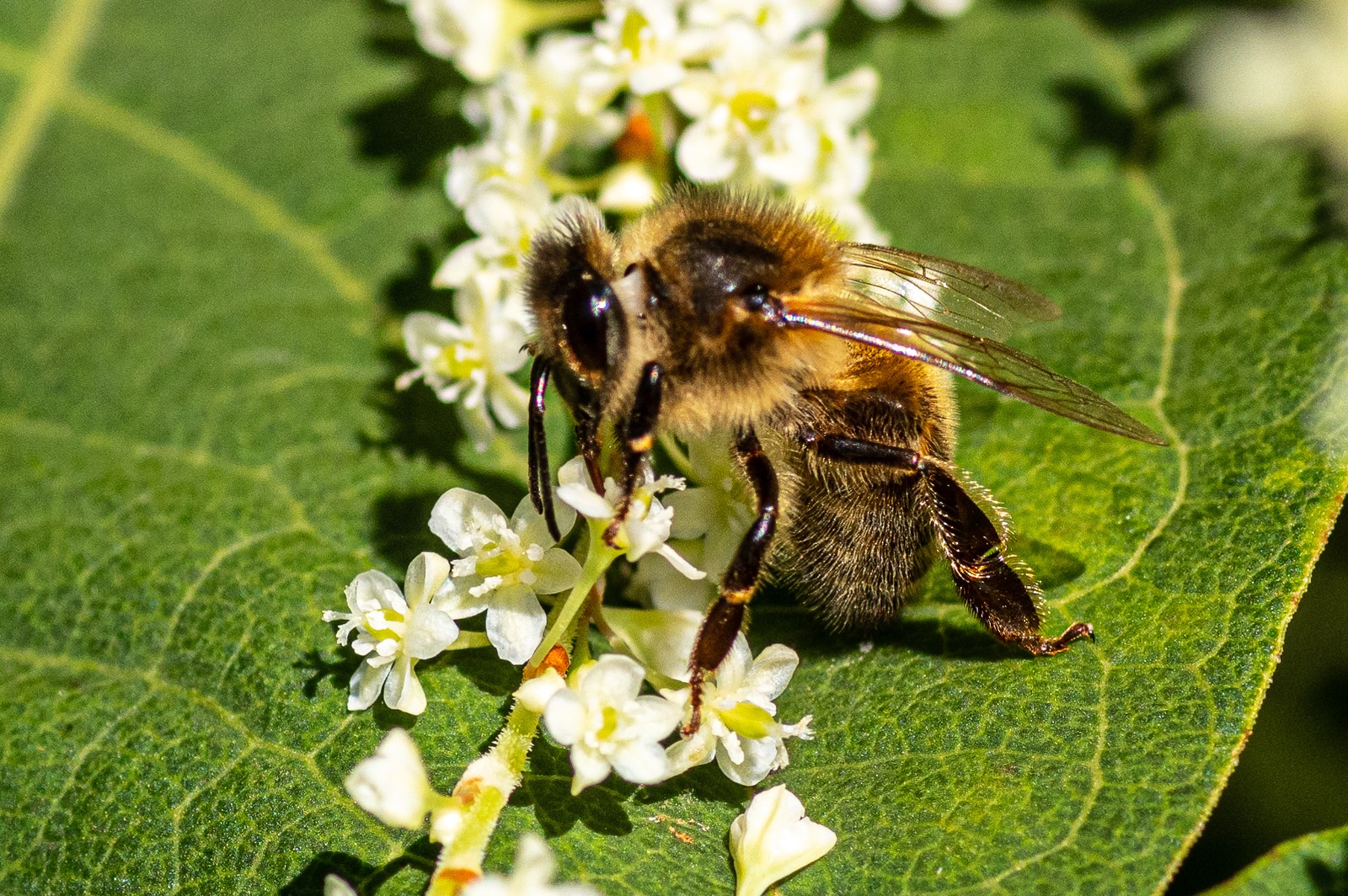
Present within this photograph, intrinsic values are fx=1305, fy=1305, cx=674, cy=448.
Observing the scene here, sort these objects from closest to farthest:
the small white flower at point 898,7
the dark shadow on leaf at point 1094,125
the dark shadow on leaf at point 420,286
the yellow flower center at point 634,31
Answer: the yellow flower center at point 634,31, the dark shadow on leaf at point 420,286, the dark shadow on leaf at point 1094,125, the small white flower at point 898,7

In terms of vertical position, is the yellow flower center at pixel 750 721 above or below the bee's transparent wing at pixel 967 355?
below

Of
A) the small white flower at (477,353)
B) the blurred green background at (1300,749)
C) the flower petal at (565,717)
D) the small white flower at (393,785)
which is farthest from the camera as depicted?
the blurred green background at (1300,749)

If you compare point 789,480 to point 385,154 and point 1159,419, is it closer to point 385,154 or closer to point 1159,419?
point 1159,419

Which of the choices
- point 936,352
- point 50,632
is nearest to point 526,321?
point 936,352

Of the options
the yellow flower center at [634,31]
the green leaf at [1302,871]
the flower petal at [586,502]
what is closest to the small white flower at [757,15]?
the yellow flower center at [634,31]

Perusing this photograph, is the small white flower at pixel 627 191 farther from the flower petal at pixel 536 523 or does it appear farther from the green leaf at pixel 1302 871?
the green leaf at pixel 1302 871

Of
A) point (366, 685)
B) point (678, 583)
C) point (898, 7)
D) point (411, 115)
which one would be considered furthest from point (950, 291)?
point (411, 115)
